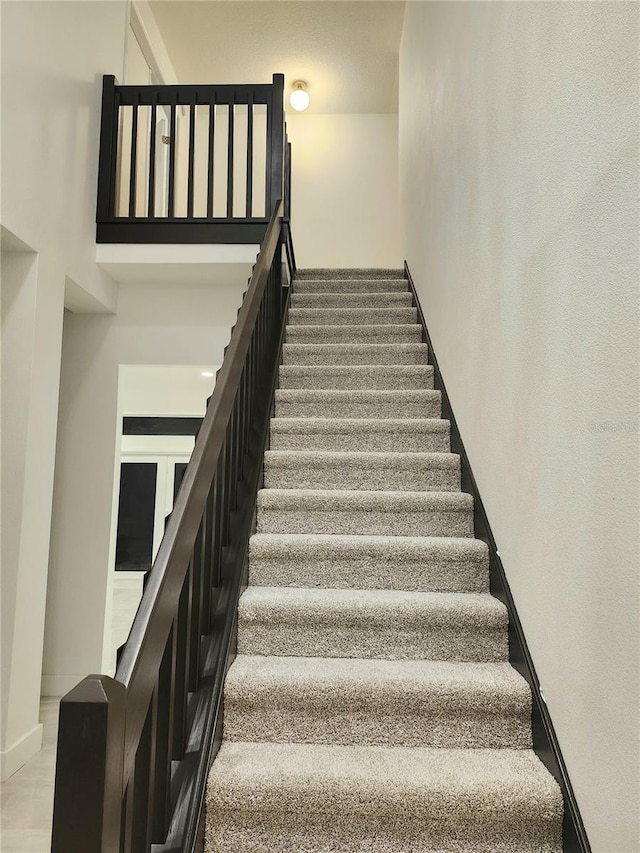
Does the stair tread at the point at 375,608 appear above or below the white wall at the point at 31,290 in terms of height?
below

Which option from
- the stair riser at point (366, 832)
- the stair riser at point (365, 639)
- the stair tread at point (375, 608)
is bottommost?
the stair riser at point (366, 832)

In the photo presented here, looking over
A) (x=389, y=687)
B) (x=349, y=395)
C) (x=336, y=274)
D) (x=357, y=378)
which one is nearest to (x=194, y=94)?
(x=336, y=274)

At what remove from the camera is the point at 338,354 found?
12.5ft

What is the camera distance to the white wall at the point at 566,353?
4.19 ft

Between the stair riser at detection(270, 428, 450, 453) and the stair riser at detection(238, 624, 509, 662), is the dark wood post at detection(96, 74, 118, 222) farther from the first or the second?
the stair riser at detection(238, 624, 509, 662)

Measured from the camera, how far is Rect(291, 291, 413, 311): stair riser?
4.49m

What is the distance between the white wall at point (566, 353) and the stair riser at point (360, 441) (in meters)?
0.41

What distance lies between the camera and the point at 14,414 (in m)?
3.05

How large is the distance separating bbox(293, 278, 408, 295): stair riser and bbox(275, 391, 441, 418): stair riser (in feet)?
5.10

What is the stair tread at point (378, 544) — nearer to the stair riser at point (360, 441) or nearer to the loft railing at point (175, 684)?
the loft railing at point (175, 684)

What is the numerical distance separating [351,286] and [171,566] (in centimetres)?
372

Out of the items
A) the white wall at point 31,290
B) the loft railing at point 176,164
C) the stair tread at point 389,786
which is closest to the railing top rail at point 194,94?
the loft railing at point 176,164

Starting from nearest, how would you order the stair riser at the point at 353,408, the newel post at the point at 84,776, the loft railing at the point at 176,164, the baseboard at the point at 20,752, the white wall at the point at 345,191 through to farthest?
the newel post at the point at 84,776, the baseboard at the point at 20,752, the stair riser at the point at 353,408, the loft railing at the point at 176,164, the white wall at the point at 345,191

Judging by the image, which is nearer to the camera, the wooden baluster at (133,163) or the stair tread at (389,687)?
the stair tread at (389,687)
